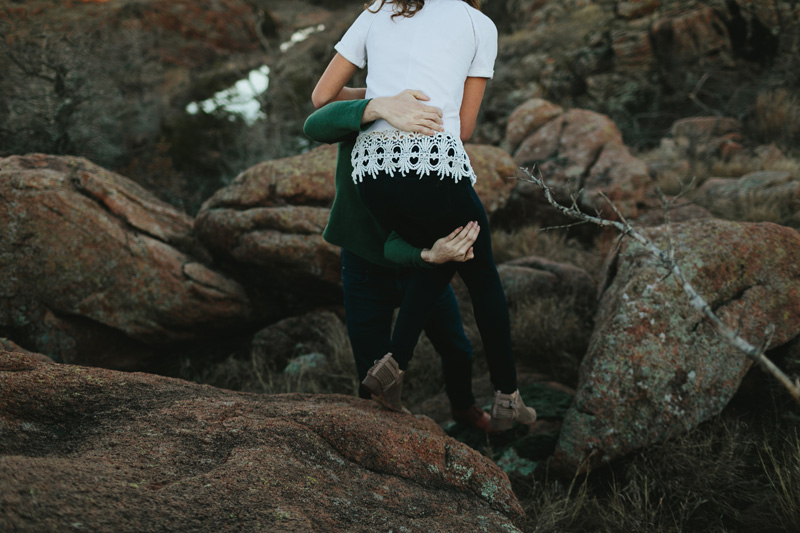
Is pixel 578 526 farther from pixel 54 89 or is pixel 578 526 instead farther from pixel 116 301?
pixel 54 89

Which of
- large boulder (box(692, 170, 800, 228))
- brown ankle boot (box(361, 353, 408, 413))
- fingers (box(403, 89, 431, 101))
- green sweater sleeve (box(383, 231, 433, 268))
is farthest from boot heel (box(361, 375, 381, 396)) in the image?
large boulder (box(692, 170, 800, 228))

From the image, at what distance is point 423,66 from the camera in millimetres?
2125

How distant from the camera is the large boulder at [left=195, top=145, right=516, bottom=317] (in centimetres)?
417

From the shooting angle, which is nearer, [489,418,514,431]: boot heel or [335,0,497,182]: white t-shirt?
[335,0,497,182]: white t-shirt

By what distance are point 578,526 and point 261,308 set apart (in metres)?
3.01

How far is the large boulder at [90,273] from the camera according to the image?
3.63m

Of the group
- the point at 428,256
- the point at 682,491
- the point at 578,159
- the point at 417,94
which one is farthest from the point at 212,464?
the point at 578,159

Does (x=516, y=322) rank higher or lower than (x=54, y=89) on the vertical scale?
lower

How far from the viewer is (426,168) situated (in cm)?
207

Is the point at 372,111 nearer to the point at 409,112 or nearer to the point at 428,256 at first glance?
the point at 409,112

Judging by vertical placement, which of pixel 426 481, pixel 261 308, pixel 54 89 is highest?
pixel 54 89

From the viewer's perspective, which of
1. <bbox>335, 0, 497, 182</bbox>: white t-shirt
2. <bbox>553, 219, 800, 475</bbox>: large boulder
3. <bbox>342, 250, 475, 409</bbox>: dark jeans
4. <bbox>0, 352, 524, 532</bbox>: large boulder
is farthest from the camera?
<bbox>342, 250, 475, 409</bbox>: dark jeans

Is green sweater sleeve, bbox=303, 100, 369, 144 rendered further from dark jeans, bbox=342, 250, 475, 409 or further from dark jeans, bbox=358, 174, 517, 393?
dark jeans, bbox=342, 250, 475, 409

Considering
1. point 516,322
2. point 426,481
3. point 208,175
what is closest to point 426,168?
point 426,481
